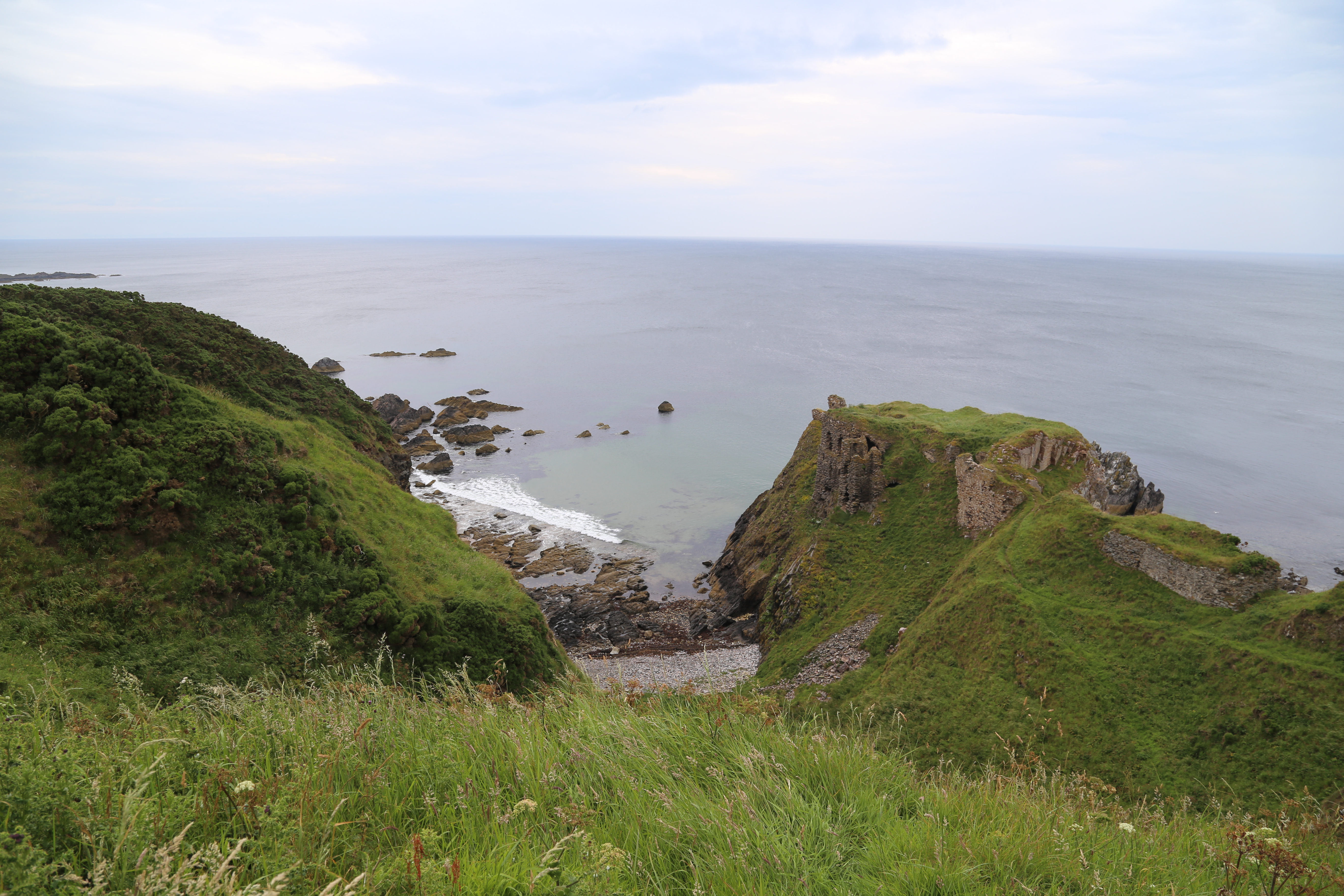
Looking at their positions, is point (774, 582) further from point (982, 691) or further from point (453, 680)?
point (453, 680)

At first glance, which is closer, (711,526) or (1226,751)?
(1226,751)

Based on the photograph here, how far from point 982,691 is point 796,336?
109236 millimetres

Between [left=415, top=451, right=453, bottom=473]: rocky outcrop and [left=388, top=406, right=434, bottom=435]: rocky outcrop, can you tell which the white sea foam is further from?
[left=388, top=406, right=434, bottom=435]: rocky outcrop

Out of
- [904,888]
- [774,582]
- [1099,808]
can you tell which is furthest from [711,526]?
[904,888]

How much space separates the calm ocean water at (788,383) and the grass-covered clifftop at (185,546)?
2694 centimetres

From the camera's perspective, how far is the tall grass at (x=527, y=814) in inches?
133

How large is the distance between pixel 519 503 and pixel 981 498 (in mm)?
39699

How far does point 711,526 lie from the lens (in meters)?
57.9

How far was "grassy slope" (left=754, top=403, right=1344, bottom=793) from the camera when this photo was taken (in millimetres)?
20969

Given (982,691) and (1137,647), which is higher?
(1137,647)

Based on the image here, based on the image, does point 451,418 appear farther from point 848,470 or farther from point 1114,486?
point 1114,486

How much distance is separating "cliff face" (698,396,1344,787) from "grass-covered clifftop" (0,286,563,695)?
1486 cm

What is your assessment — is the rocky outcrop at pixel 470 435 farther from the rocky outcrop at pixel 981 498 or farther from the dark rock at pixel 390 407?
the rocky outcrop at pixel 981 498

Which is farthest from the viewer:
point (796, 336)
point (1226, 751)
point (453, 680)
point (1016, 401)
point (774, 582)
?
point (796, 336)
